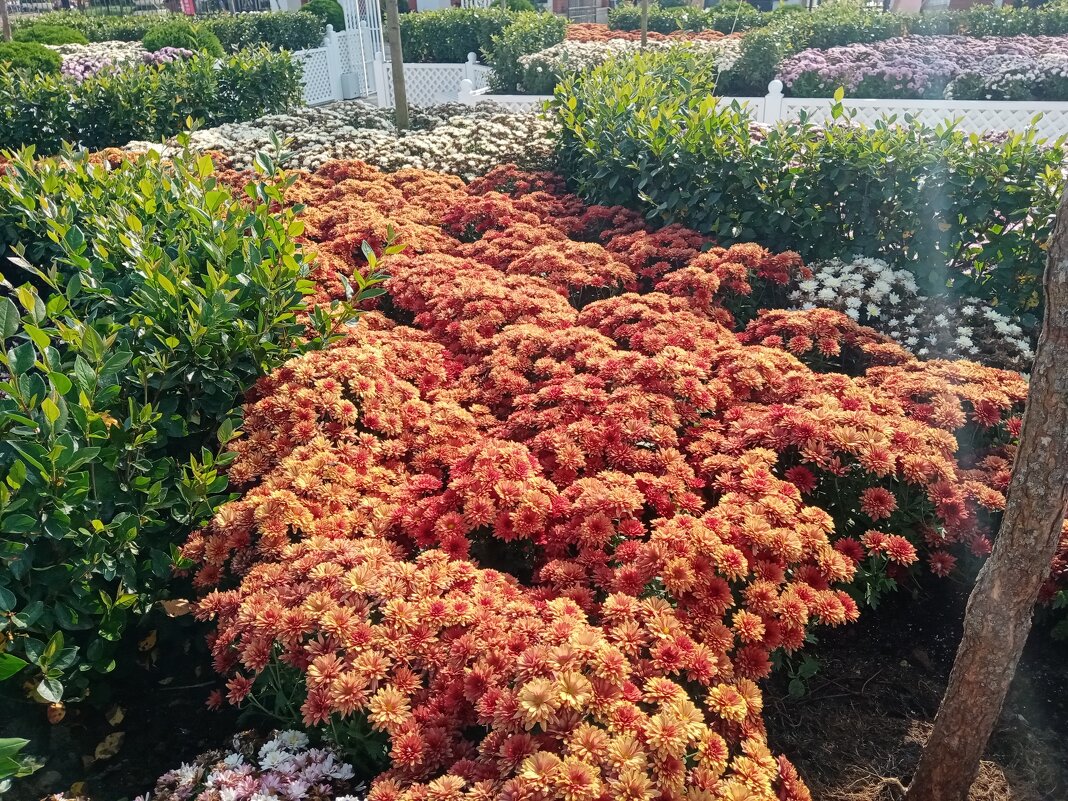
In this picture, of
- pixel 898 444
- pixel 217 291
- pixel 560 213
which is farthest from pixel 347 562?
pixel 560 213

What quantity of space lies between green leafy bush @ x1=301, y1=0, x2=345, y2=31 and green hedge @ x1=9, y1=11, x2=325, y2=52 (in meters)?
0.21

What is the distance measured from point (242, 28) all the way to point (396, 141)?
14324 mm

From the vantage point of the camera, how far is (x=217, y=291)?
8.98 ft

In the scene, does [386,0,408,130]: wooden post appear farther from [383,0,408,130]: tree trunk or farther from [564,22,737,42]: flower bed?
[564,22,737,42]: flower bed

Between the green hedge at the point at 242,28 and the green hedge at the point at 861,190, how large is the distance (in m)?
16.2

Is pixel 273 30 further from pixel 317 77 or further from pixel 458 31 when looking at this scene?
pixel 458 31

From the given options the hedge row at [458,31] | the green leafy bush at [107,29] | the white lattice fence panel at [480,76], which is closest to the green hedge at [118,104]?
the white lattice fence panel at [480,76]

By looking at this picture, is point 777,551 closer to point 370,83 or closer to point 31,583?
point 31,583

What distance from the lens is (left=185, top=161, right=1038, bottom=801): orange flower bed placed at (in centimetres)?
173

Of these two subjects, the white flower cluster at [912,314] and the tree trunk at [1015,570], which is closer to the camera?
the tree trunk at [1015,570]

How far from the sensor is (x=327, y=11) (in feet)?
67.6

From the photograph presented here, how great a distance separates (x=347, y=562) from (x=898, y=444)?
1860 mm

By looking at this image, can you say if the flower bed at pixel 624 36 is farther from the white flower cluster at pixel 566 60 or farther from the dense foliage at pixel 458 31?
the white flower cluster at pixel 566 60

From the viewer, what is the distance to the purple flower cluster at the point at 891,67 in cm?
1191
